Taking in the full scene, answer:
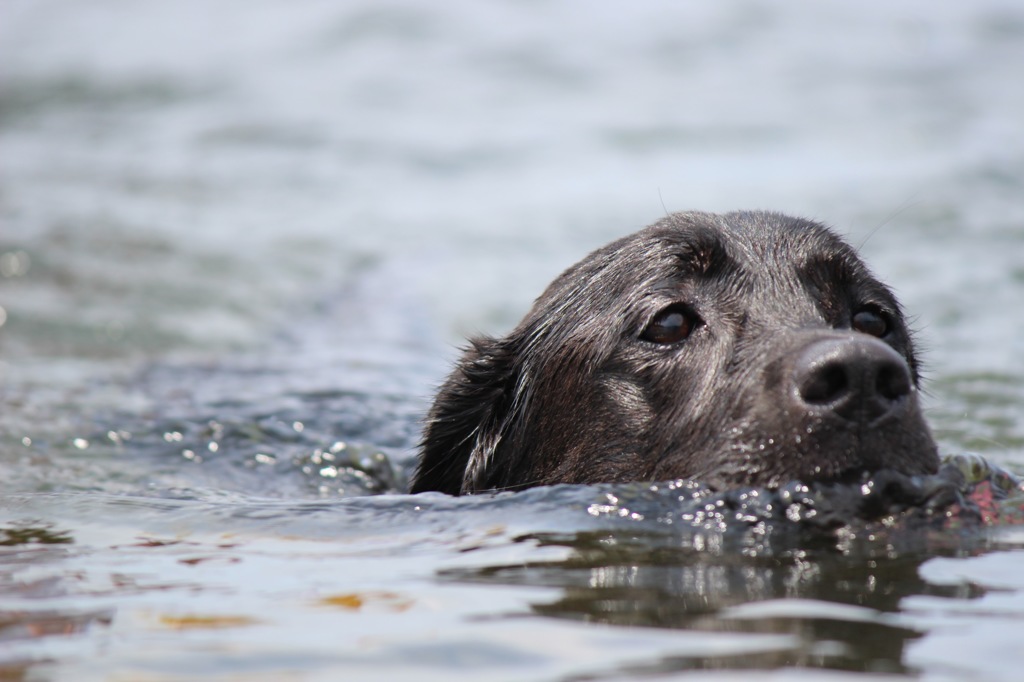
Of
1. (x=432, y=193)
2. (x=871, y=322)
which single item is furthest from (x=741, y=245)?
(x=432, y=193)

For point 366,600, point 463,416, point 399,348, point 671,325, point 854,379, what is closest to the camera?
point 366,600

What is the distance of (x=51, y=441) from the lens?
607 centimetres

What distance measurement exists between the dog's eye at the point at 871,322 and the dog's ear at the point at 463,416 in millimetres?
1369

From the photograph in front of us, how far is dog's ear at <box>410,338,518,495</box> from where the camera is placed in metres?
4.78

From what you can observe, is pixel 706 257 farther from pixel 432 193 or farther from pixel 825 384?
pixel 432 193

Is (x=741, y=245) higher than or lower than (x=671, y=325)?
higher

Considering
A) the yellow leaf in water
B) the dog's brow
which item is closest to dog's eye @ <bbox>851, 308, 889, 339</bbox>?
the dog's brow

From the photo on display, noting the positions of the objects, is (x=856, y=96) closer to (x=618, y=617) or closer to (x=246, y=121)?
(x=246, y=121)

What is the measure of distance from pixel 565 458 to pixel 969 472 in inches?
52.1

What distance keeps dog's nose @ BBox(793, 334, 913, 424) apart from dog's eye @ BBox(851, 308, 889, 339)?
865 mm

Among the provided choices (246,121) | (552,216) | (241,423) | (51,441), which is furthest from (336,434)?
(246,121)

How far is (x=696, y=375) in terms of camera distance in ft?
12.3

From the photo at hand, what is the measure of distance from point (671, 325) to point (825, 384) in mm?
842

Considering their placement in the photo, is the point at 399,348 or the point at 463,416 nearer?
the point at 463,416
